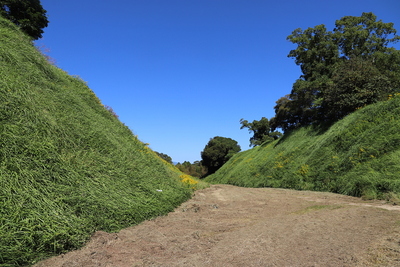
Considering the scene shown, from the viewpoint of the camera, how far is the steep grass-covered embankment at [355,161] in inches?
313

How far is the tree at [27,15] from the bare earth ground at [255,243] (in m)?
15.5

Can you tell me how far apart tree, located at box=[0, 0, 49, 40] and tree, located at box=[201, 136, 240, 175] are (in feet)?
115

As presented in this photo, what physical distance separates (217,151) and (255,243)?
43069 mm

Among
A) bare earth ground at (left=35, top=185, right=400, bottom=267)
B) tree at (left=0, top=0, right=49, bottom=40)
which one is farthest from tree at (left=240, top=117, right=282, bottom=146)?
bare earth ground at (left=35, top=185, right=400, bottom=267)

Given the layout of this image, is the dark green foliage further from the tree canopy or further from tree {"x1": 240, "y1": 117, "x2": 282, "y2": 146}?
the tree canopy

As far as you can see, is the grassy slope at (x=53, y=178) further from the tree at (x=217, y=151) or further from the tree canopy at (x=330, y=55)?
the tree at (x=217, y=151)

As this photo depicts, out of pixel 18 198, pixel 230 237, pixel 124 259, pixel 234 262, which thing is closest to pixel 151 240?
pixel 124 259

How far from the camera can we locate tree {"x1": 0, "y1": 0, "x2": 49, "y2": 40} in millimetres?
13906

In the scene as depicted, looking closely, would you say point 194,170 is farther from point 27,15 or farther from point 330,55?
point 27,15

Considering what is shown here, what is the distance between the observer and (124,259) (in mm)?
3100

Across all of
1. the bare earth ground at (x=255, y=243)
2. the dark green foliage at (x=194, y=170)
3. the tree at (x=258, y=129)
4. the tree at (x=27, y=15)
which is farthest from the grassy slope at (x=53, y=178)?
the dark green foliage at (x=194, y=170)

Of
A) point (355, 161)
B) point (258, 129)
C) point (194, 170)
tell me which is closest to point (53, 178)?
point (355, 161)

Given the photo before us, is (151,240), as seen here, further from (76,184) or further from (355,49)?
(355,49)

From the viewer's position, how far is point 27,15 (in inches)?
591
